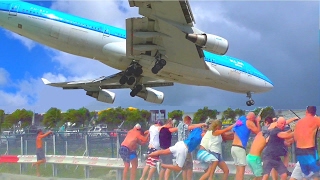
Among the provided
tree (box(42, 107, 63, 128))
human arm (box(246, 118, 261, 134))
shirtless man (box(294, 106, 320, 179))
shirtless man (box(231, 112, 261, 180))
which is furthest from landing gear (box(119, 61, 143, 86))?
shirtless man (box(294, 106, 320, 179))

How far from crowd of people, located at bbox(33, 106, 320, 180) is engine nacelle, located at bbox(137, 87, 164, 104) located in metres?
17.1

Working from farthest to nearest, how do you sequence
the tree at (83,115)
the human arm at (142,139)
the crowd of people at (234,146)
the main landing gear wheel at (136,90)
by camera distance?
the main landing gear wheel at (136,90) < the tree at (83,115) < the human arm at (142,139) < the crowd of people at (234,146)

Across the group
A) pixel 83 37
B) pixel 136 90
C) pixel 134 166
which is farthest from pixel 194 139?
pixel 136 90

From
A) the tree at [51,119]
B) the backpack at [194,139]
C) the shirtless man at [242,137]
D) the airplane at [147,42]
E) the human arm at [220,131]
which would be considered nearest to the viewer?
the shirtless man at [242,137]

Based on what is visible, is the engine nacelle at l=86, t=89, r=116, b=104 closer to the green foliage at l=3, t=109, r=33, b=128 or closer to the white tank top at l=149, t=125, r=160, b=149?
the green foliage at l=3, t=109, r=33, b=128

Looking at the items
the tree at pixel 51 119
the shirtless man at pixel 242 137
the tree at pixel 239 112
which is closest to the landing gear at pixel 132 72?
the tree at pixel 51 119

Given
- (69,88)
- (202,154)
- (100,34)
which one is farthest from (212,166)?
(69,88)

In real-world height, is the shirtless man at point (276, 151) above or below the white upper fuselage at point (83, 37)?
below

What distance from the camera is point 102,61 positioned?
23.1m

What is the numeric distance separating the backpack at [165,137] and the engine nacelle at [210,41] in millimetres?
10104

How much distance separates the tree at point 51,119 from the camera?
10566 mm

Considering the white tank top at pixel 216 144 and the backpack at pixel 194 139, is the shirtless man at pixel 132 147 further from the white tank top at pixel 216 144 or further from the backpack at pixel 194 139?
the white tank top at pixel 216 144

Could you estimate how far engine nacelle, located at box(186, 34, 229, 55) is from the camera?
18625 mm

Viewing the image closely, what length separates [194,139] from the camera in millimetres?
8805
